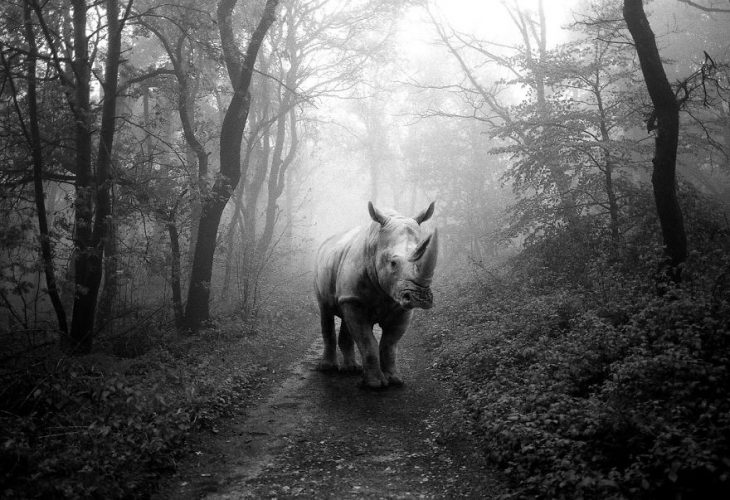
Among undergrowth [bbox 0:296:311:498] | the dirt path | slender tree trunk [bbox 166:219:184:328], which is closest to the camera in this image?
undergrowth [bbox 0:296:311:498]

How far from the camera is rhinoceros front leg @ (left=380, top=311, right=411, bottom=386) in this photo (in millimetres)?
7602

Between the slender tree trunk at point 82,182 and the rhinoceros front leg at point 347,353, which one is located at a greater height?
the slender tree trunk at point 82,182

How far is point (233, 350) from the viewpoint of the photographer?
31.8ft

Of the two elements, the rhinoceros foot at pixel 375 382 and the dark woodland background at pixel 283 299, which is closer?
the dark woodland background at pixel 283 299

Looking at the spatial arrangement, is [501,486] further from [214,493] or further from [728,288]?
[728,288]

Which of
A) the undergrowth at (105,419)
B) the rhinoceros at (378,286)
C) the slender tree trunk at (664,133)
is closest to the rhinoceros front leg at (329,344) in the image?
the rhinoceros at (378,286)

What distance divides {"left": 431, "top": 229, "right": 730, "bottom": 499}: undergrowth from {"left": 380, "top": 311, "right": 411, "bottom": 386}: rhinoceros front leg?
3.30 ft

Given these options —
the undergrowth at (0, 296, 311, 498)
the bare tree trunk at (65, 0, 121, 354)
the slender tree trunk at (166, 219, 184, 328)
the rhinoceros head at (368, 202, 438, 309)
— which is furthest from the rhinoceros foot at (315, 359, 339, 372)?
the bare tree trunk at (65, 0, 121, 354)

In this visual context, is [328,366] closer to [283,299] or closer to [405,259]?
[405,259]

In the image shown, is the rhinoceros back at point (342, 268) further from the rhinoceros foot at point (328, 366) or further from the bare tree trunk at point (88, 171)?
the bare tree trunk at point (88, 171)

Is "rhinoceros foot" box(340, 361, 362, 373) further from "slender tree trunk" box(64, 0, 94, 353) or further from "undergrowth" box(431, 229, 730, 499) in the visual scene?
"slender tree trunk" box(64, 0, 94, 353)

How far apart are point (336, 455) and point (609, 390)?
9.57ft

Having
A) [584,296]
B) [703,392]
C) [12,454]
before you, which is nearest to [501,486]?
[703,392]

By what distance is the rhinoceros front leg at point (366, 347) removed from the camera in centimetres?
731
